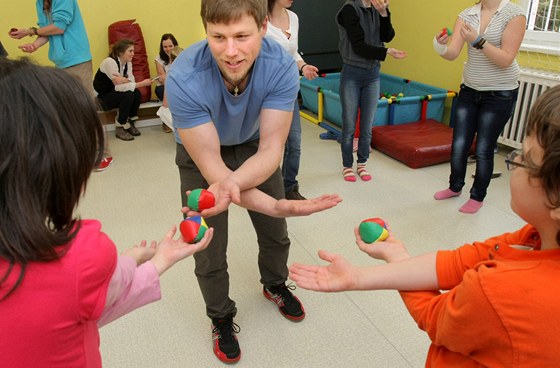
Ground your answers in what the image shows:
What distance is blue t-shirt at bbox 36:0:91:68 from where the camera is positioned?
11.1 ft

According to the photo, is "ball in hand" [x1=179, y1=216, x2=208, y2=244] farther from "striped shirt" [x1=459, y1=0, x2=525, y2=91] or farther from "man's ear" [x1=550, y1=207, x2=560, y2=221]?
"striped shirt" [x1=459, y1=0, x2=525, y2=91]

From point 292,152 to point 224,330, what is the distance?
142cm

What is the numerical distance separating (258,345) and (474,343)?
1181mm

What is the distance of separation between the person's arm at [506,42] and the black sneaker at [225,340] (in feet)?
6.39

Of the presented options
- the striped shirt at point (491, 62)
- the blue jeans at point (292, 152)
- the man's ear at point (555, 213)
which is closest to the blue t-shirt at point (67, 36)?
the blue jeans at point (292, 152)

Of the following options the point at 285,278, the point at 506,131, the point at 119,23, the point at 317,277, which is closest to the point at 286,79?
the point at 317,277

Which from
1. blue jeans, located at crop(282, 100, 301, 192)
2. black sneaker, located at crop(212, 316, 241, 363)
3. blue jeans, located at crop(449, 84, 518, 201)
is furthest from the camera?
blue jeans, located at crop(282, 100, 301, 192)

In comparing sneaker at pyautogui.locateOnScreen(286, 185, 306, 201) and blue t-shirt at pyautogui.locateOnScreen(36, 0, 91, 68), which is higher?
blue t-shirt at pyautogui.locateOnScreen(36, 0, 91, 68)

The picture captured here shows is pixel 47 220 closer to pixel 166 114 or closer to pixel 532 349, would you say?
pixel 532 349

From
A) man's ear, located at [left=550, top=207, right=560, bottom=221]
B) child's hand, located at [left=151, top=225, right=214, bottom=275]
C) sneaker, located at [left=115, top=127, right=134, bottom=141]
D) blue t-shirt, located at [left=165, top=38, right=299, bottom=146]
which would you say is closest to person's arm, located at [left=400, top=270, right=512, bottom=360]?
man's ear, located at [left=550, top=207, right=560, bottom=221]

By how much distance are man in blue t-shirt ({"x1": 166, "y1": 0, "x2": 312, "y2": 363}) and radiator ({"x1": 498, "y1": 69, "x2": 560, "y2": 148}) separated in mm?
2581

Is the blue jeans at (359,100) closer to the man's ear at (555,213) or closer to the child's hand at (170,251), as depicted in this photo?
the child's hand at (170,251)

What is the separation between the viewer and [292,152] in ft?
9.55

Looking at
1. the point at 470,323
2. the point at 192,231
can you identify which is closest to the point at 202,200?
the point at 192,231
